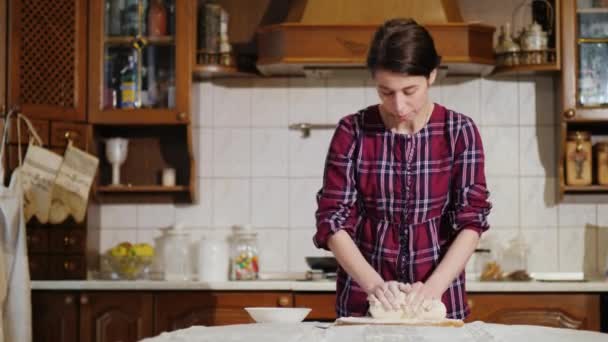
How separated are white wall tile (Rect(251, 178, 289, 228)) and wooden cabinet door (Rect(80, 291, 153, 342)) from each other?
0.67 metres

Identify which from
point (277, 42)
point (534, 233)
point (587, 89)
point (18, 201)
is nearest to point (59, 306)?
point (18, 201)

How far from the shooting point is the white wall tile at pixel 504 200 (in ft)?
13.8

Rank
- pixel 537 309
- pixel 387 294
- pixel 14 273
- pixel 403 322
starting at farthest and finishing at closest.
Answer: pixel 537 309, pixel 14 273, pixel 387 294, pixel 403 322

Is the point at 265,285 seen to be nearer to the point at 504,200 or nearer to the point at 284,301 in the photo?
the point at 284,301

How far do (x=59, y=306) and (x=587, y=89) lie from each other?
2152 mm

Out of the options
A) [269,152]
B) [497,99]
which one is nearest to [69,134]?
[269,152]

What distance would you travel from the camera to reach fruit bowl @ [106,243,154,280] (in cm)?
408

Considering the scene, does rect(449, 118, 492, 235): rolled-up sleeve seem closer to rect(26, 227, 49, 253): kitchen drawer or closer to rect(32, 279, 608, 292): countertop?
rect(32, 279, 608, 292): countertop

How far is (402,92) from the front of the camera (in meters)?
2.18

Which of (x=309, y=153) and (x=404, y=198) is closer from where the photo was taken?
(x=404, y=198)

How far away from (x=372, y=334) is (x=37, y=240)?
241 centimetres

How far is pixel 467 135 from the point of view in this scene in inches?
89.9

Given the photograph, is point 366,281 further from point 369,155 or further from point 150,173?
point 150,173

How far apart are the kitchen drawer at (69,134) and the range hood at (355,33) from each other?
0.78 metres
